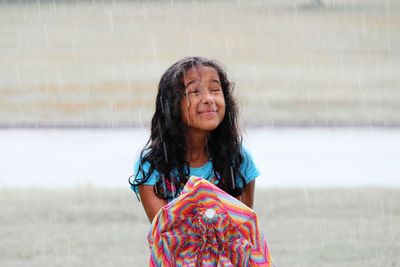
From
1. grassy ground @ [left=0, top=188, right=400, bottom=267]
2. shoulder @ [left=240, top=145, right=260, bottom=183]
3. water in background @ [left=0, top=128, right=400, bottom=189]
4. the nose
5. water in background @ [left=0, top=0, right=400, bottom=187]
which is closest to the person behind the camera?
the nose

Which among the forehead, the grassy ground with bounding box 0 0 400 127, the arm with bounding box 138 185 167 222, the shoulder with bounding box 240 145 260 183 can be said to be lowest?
the grassy ground with bounding box 0 0 400 127

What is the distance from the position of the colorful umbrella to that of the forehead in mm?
408

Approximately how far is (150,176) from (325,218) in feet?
12.8

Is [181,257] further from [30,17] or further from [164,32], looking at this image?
[30,17]

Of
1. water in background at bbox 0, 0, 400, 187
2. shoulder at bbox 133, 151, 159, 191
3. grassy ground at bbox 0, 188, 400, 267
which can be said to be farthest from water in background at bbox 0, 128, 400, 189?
shoulder at bbox 133, 151, 159, 191

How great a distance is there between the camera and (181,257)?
8.09ft

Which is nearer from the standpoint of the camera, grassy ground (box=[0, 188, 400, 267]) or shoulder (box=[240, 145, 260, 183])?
shoulder (box=[240, 145, 260, 183])

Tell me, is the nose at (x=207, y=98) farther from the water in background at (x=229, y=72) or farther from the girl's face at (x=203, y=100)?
the water in background at (x=229, y=72)

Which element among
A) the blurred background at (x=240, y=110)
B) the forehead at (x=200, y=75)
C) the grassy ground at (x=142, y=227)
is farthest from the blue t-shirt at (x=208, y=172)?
the grassy ground at (x=142, y=227)

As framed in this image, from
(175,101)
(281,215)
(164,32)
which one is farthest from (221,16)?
(175,101)

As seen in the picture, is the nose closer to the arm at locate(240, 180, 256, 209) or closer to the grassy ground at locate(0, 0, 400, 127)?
the arm at locate(240, 180, 256, 209)

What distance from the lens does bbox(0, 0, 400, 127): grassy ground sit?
45.8ft

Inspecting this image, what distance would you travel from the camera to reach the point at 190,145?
2.83m

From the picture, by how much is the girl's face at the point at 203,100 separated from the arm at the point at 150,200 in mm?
241
